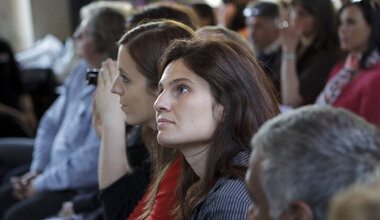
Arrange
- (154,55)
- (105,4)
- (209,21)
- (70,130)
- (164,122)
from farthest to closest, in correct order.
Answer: (209,21), (105,4), (70,130), (154,55), (164,122)

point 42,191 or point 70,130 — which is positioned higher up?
point 70,130

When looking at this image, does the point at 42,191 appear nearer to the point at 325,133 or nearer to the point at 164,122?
the point at 164,122

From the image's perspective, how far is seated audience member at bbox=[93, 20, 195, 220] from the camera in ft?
4.73

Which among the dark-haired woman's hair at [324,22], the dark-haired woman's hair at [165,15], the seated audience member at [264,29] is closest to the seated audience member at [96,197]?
the dark-haired woman's hair at [165,15]

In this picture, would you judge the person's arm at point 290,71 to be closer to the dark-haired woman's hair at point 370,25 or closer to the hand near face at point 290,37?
the hand near face at point 290,37

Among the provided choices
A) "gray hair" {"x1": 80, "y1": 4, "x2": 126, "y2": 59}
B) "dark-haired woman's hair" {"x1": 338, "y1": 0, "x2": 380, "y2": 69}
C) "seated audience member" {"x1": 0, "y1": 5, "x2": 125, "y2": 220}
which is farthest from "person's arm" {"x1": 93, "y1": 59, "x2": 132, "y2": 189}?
"dark-haired woman's hair" {"x1": 338, "y1": 0, "x2": 380, "y2": 69}

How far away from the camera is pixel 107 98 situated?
1706mm

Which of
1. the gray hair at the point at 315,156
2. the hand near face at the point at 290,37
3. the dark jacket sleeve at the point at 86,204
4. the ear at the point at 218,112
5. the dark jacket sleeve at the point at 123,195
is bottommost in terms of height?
the dark jacket sleeve at the point at 86,204

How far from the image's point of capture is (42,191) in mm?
2443

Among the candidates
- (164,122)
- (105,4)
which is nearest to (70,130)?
(105,4)

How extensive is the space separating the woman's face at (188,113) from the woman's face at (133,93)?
37 centimetres

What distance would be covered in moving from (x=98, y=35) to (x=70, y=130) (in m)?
0.46

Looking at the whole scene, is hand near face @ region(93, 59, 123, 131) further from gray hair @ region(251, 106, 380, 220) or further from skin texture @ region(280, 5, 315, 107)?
skin texture @ region(280, 5, 315, 107)

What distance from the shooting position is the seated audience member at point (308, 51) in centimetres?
271
